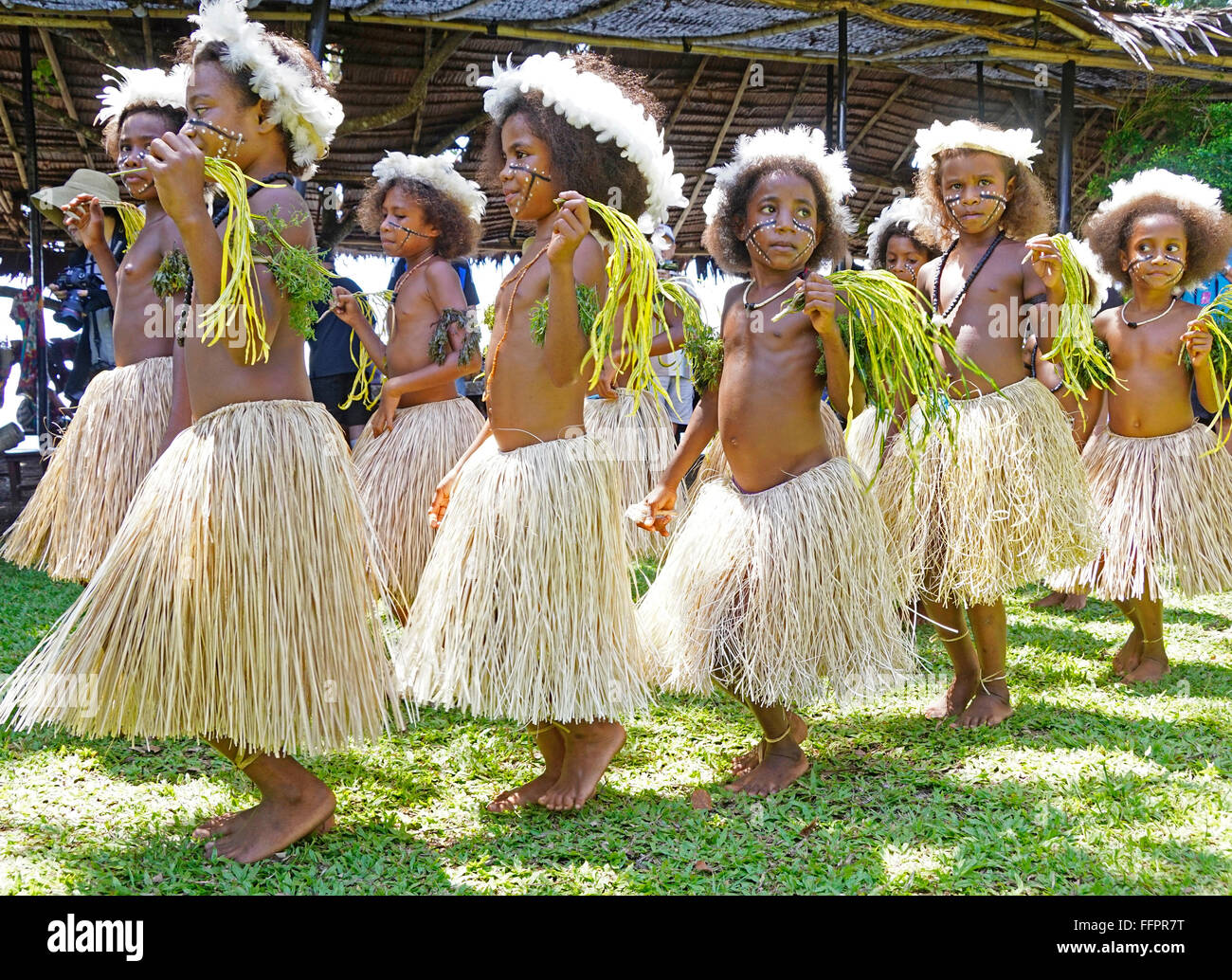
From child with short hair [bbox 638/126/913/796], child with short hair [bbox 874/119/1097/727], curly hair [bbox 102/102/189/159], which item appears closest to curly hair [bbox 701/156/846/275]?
child with short hair [bbox 638/126/913/796]

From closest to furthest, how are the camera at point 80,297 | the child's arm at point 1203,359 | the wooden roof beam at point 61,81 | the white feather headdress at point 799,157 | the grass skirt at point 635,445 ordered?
the white feather headdress at point 799,157 → the child's arm at point 1203,359 → the grass skirt at point 635,445 → the camera at point 80,297 → the wooden roof beam at point 61,81

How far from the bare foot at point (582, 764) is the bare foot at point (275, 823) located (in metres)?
0.52

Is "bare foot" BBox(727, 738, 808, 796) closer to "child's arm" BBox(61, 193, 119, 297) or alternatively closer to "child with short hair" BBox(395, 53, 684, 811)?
"child with short hair" BBox(395, 53, 684, 811)

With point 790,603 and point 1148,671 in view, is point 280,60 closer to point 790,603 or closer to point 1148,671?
point 790,603

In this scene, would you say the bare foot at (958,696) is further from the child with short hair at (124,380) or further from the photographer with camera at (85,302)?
the photographer with camera at (85,302)

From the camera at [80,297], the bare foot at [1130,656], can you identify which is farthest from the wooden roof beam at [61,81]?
the bare foot at [1130,656]

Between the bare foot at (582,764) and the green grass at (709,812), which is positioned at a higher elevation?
the bare foot at (582,764)

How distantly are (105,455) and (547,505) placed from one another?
151 centimetres

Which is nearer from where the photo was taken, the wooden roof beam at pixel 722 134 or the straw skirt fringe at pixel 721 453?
the straw skirt fringe at pixel 721 453

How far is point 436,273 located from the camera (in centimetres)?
388

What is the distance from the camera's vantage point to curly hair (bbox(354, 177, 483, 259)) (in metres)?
4.01

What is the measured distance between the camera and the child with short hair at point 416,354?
3570 millimetres

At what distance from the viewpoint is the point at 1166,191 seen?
388 cm
